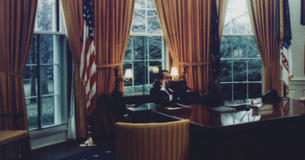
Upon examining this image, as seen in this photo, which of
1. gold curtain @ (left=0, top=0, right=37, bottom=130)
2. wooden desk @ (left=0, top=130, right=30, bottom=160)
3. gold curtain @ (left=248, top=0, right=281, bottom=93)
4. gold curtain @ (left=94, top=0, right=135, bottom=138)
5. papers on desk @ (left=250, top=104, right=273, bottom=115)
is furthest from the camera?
gold curtain @ (left=248, top=0, right=281, bottom=93)

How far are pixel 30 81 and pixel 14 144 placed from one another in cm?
99

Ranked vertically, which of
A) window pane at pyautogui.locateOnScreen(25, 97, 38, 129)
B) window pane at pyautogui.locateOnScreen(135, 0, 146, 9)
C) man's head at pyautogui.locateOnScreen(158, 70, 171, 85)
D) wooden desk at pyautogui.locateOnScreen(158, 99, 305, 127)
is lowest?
window pane at pyautogui.locateOnScreen(25, 97, 38, 129)

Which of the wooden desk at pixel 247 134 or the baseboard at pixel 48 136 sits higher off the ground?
the wooden desk at pixel 247 134

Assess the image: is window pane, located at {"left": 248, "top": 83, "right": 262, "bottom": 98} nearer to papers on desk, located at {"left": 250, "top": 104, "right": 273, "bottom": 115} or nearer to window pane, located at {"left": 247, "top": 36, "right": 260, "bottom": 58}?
window pane, located at {"left": 247, "top": 36, "right": 260, "bottom": 58}

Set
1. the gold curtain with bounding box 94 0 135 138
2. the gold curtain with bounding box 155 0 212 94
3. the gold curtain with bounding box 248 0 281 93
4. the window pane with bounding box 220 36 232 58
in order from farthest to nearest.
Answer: the window pane with bounding box 220 36 232 58 < the gold curtain with bounding box 248 0 281 93 < the gold curtain with bounding box 155 0 212 94 < the gold curtain with bounding box 94 0 135 138

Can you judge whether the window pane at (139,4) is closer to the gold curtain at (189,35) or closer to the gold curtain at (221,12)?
the gold curtain at (189,35)

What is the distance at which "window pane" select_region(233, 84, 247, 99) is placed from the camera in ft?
20.1

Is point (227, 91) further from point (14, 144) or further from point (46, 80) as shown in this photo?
point (14, 144)

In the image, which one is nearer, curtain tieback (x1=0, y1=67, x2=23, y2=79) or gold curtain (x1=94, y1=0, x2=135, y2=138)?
curtain tieback (x1=0, y1=67, x2=23, y2=79)

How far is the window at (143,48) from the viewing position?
5.45 m

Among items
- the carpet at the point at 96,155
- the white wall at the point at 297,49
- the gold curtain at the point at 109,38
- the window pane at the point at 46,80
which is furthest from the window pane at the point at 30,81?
the white wall at the point at 297,49

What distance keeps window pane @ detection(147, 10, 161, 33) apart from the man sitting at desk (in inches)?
38.9

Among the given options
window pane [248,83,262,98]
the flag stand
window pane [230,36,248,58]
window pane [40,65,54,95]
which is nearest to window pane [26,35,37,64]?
window pane [40,65,54,95]

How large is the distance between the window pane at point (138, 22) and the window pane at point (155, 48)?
0.24 m
